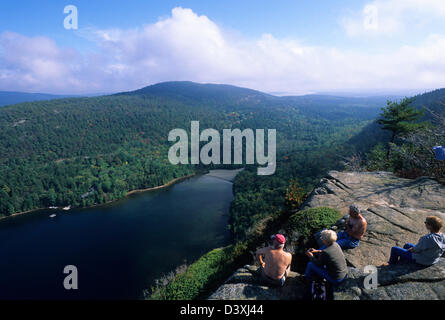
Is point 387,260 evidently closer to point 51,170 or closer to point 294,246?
point 294,246

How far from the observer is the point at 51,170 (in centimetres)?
8444

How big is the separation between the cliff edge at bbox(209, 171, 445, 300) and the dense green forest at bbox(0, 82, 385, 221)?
33.9 meters

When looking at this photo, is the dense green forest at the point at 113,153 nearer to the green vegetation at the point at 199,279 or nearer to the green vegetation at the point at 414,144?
the green vegetation at the point at 199,279

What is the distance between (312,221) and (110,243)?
47.5m

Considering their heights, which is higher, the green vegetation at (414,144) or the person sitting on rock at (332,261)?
the green vegetation at (414,144)

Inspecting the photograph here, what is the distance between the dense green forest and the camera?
2459 inches

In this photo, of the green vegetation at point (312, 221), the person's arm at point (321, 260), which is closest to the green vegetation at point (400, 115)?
the green vegetation at point (312, 221)

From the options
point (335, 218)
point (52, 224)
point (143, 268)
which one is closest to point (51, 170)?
point (52, 224)

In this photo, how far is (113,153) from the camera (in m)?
105

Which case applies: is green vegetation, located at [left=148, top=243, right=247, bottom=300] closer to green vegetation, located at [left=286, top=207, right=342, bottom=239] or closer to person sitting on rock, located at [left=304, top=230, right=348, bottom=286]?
green vegetation, located at [left=286, top=207, right=342, bottom=239]

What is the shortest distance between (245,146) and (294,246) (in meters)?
112

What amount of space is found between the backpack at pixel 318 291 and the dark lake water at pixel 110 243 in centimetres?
3334

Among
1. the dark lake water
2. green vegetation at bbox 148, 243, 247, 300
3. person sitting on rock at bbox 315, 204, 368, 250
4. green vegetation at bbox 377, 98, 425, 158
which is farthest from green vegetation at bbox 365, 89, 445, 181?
the dark lake water

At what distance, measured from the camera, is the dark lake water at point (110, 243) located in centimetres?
3391
